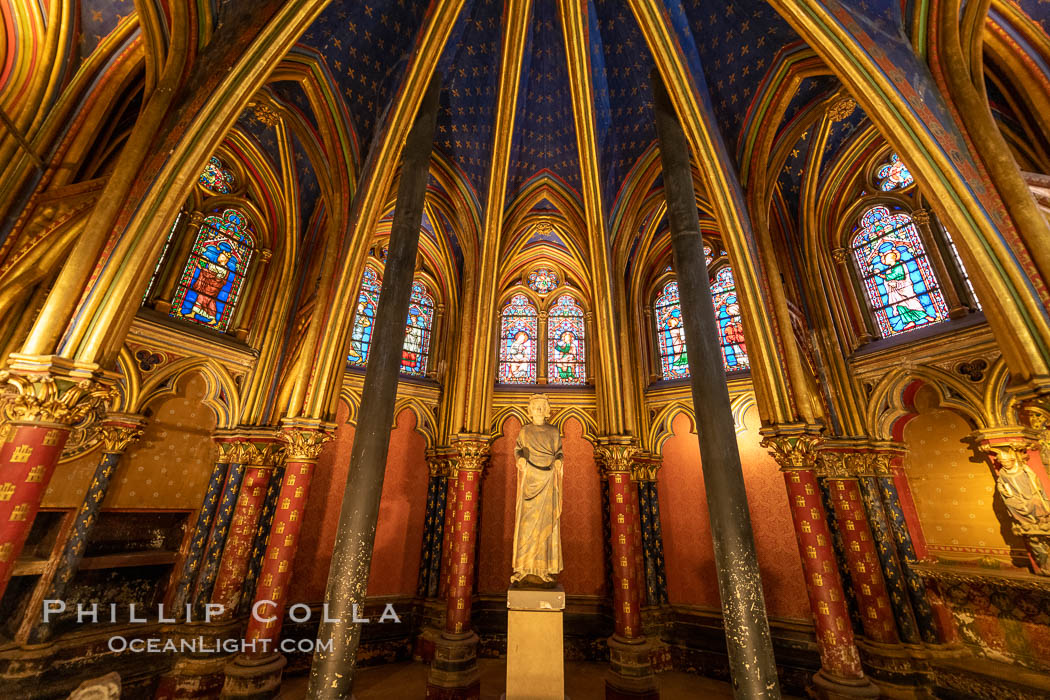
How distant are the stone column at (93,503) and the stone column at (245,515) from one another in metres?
1.80

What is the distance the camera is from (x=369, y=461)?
225 inches

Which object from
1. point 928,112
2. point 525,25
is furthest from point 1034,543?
point 525,25

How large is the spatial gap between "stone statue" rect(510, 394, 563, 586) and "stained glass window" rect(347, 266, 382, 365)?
22.7 ft

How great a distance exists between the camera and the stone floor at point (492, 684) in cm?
763

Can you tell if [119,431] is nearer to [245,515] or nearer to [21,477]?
[245,515]


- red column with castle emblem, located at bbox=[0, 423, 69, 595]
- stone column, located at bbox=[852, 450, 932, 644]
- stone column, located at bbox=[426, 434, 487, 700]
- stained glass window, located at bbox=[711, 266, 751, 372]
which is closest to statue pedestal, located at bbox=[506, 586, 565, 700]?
stone column, located at bbox=[426, 434, 487, 700]

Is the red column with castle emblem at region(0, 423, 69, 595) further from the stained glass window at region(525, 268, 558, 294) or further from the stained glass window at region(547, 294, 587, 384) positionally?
the stained glass window at region(525, 268, 558, 294)

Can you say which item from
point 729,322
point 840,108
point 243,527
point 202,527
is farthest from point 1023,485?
point 202,527

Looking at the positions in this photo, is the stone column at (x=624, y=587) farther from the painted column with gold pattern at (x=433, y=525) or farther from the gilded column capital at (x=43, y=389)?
the gilded column capital at (x=43, y=389)

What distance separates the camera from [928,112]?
565cm

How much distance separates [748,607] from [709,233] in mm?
10060

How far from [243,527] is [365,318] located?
5705 millimetres

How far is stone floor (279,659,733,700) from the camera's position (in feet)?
25.0

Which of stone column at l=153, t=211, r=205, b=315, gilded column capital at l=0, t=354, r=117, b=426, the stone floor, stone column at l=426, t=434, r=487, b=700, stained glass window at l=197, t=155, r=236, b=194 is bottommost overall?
the stone floor
